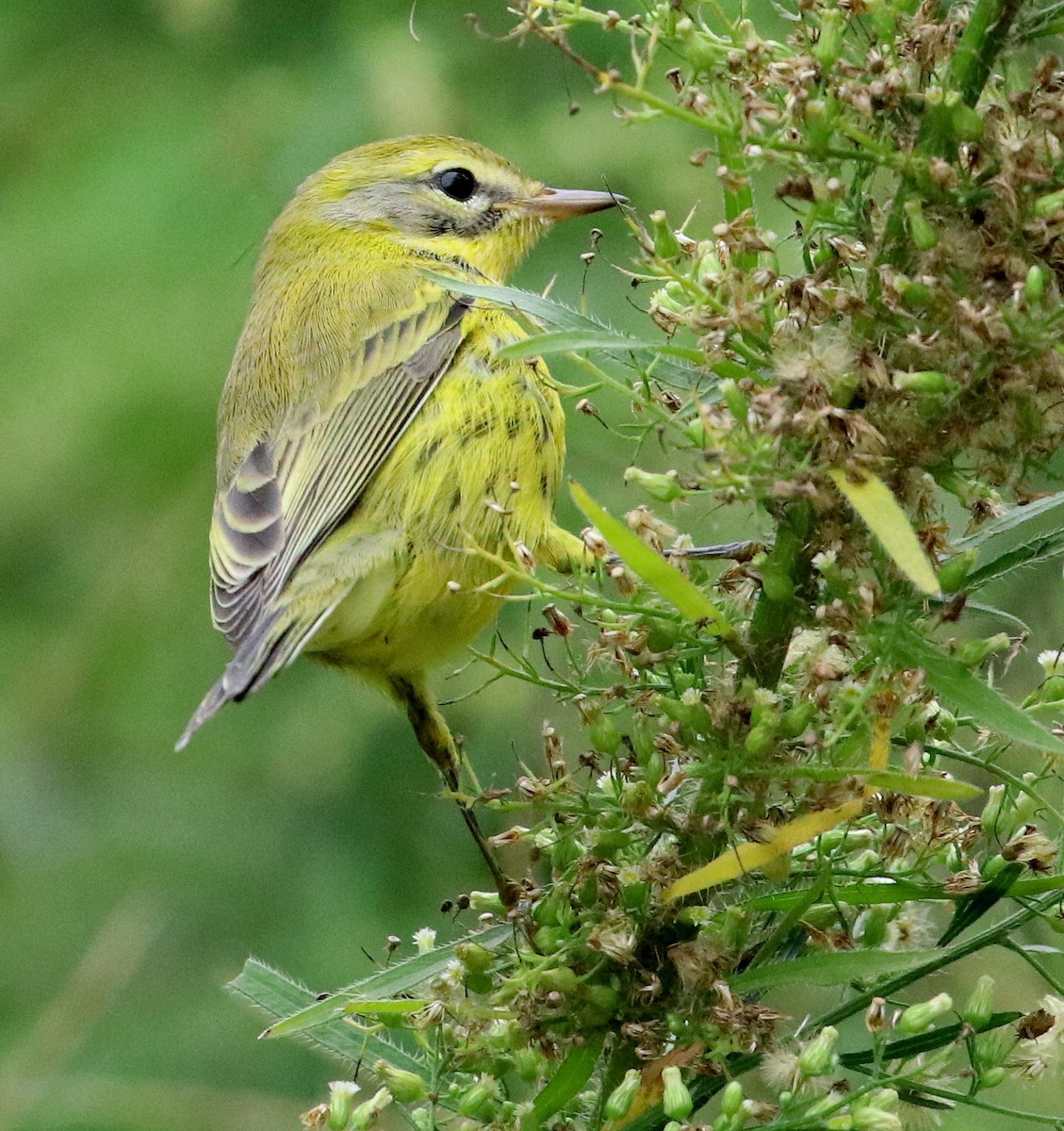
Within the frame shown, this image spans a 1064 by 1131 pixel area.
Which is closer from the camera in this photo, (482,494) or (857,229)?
(857,229)

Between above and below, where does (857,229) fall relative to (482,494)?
above

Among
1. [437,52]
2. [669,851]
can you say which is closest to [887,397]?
[669,851]

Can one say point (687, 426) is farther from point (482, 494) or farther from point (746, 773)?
point (482, 494)

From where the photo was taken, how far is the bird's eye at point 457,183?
13.5 feet

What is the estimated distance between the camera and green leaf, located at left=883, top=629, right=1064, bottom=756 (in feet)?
5.55

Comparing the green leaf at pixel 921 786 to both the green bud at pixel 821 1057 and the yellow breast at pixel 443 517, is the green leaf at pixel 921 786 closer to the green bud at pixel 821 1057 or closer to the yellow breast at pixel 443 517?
the green bud at pixel 821 1057

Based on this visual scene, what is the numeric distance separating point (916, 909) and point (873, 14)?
110 centimetres

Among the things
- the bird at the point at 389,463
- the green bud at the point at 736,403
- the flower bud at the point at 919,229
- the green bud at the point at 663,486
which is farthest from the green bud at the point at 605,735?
the bird at the point at 389,463

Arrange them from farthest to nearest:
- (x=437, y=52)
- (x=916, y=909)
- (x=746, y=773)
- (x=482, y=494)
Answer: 1. (x=437, y=52)
2. (x=482, y=494)
3. (x=916, y=909)
4. (x=746, y=773)

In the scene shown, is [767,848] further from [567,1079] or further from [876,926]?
[567,1079]

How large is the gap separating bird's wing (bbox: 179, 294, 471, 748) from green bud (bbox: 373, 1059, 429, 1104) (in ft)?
3.86

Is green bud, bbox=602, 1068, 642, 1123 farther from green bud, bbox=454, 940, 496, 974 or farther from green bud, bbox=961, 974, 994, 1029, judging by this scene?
green bud, bbox=961, 974, 994, 1029

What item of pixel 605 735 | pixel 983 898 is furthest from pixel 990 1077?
pixel 605 735

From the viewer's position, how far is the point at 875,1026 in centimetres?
179
